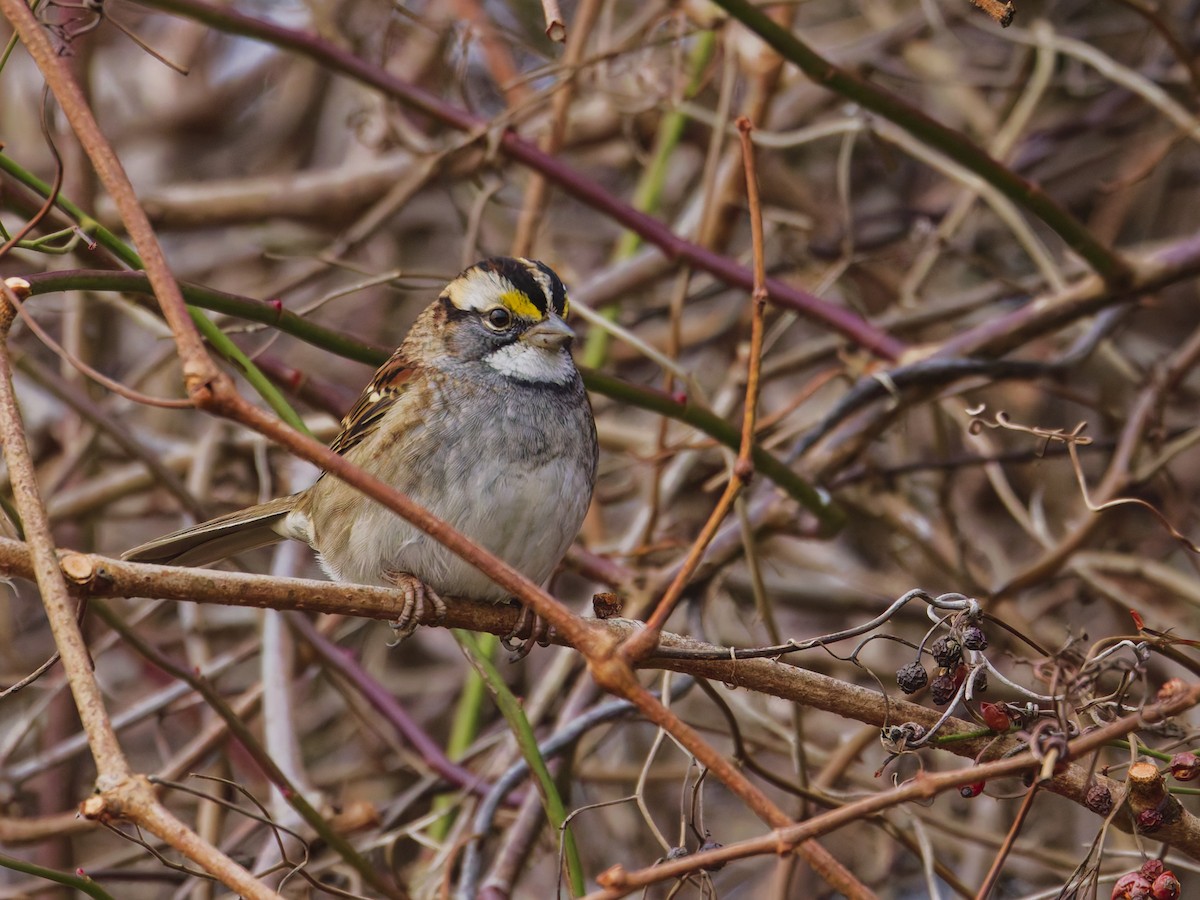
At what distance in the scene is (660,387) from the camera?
15.1 ft

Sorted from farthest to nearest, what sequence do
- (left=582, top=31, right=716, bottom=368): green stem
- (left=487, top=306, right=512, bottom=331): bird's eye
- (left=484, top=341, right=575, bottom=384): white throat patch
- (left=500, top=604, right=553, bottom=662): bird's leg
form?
(left=582, top=31, right=716, bottom=368): green stem, (left=487, top=306, right=512, bottom=331): bird's eye, (left=484, top=341, right=575, bottom=384): white throat patch, (left=500, top=604, right=553, bottom=662): bird's leg

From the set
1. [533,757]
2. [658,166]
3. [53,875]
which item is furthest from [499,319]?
[53,875]

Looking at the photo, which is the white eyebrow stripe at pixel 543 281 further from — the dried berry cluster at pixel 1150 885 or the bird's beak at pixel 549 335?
the dried berry cluster at pixel 1150 885

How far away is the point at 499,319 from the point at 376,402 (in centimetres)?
34

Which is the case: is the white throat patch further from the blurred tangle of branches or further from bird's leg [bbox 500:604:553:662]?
bird's leg [bbox 500:604:553:662]

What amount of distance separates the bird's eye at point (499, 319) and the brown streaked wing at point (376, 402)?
0.68ft

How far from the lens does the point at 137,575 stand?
1.83 meters

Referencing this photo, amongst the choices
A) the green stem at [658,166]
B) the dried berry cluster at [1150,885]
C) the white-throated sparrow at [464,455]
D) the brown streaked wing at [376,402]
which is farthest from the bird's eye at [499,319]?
the dried berry cluster at [1150,885]

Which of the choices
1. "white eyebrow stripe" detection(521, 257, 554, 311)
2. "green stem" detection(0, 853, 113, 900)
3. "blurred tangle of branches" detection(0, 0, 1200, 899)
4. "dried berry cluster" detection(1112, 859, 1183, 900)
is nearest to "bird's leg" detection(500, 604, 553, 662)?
"blurred tangle of branches" detection(0, 0, 1200, 899)

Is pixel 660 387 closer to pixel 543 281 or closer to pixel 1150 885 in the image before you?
pixel 543 281

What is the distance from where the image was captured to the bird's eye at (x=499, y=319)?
322 cm

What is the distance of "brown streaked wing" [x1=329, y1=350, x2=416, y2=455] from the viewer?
3.22 metres

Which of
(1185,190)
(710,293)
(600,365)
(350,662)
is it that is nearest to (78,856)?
(350,662)

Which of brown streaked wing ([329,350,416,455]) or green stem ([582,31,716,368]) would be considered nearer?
brown streaked wing ([329,350,416,455])
